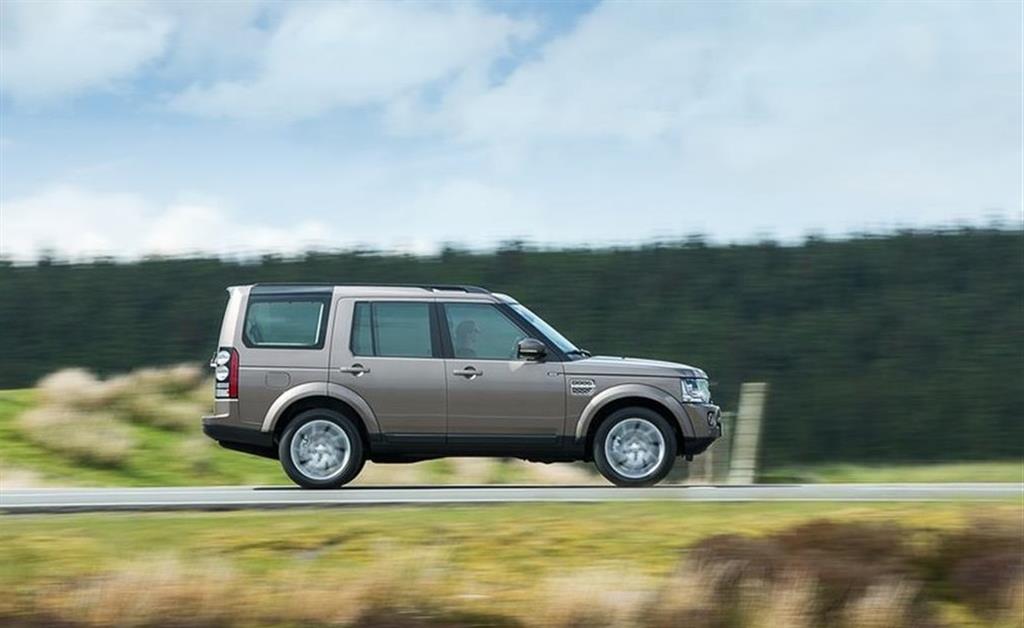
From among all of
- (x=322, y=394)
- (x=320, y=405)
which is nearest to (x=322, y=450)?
(x=320, y=405)

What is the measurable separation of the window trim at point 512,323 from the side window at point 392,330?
146 millimetres

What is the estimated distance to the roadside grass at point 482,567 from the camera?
1153 centimetres

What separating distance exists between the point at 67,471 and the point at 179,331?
14.3 feet

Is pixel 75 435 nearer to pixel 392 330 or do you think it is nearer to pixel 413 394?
pixel 392 330

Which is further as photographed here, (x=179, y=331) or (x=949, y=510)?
(x=179, y=331)

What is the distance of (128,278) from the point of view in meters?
26.2

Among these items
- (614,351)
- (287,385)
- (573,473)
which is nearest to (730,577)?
(287,385)

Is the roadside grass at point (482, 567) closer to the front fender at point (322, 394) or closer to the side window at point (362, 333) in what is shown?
the front fender at point (322, 394)

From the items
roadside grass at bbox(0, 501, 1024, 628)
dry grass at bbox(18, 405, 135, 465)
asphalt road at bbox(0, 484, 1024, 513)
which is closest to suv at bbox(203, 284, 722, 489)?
asphalt road at bbox(0, 484, 1024, 513)

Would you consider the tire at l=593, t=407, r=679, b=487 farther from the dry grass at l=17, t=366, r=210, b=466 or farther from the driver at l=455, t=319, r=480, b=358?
the dry grass at l=17, t=366, r=210, b=466

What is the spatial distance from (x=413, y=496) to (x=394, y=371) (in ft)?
4.49

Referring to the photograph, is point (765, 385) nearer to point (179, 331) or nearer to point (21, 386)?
point (179, 331)

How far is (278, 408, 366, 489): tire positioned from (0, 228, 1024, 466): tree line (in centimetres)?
921

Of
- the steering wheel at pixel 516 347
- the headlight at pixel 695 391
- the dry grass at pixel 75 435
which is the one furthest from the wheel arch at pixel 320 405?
the dry grass at pixel 75 435
